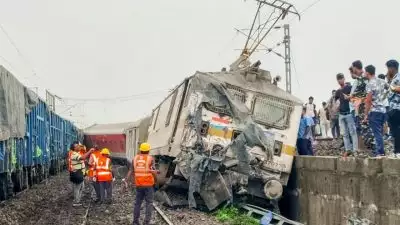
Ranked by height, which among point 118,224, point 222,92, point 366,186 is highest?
point 222,92

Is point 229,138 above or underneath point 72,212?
above

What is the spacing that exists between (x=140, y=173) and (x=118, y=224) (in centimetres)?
129

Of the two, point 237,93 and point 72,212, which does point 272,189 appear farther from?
point 72,212

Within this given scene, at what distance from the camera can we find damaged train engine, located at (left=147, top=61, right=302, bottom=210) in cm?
1148

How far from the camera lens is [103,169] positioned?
1370cm

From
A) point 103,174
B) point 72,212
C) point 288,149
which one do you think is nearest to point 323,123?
point 288,149

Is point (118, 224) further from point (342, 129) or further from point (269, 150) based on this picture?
point (342, 129)

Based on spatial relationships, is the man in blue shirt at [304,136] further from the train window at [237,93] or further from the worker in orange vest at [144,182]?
the worker in orange vest at [144,182]

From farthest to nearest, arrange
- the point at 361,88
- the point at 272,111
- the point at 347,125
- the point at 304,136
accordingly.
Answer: the point at 304,136, the point at 272,111, the point at 347,125, the point at 361,88

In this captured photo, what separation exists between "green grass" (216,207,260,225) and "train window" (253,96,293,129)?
7.12 feet

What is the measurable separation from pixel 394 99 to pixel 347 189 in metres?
1.87

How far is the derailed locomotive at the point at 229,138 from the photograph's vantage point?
11.5m

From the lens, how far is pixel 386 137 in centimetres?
1400

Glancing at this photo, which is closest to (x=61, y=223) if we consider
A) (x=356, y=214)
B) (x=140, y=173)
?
(x=140, y=173)
